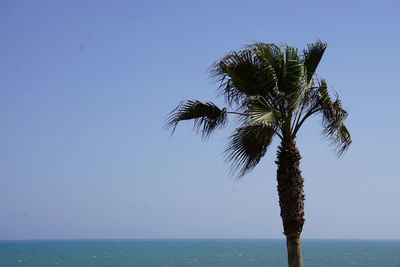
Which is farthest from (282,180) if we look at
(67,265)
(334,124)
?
(67,265)

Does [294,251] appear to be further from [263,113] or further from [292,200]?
[263,113]

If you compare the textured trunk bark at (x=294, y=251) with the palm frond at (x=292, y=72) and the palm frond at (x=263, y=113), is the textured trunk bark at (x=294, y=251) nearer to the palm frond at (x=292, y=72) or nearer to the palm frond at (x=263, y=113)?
the palm frond at (x=263, y=113)

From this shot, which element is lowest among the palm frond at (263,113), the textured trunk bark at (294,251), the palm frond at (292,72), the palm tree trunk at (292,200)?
the textured trunk bark at (294,251)

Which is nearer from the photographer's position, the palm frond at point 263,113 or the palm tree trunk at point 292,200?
the palm frond at point 263,113

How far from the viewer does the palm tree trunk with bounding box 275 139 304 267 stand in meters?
12.0

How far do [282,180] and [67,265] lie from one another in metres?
62.7

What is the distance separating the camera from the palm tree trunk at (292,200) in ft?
39.3

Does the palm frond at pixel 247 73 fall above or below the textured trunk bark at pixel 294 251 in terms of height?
above

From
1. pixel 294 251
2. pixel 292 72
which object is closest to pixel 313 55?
pixel 292 72

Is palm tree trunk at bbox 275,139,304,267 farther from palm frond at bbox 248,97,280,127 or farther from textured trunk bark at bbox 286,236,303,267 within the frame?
palm frond at bbox 248,97,280,127

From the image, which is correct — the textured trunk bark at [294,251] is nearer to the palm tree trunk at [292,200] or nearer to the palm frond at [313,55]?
the palm tree trunk at [292,200]

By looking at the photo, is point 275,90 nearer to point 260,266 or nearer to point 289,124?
point 289,124

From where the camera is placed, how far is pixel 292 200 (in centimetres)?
1198

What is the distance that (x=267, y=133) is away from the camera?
1159 centimetres
